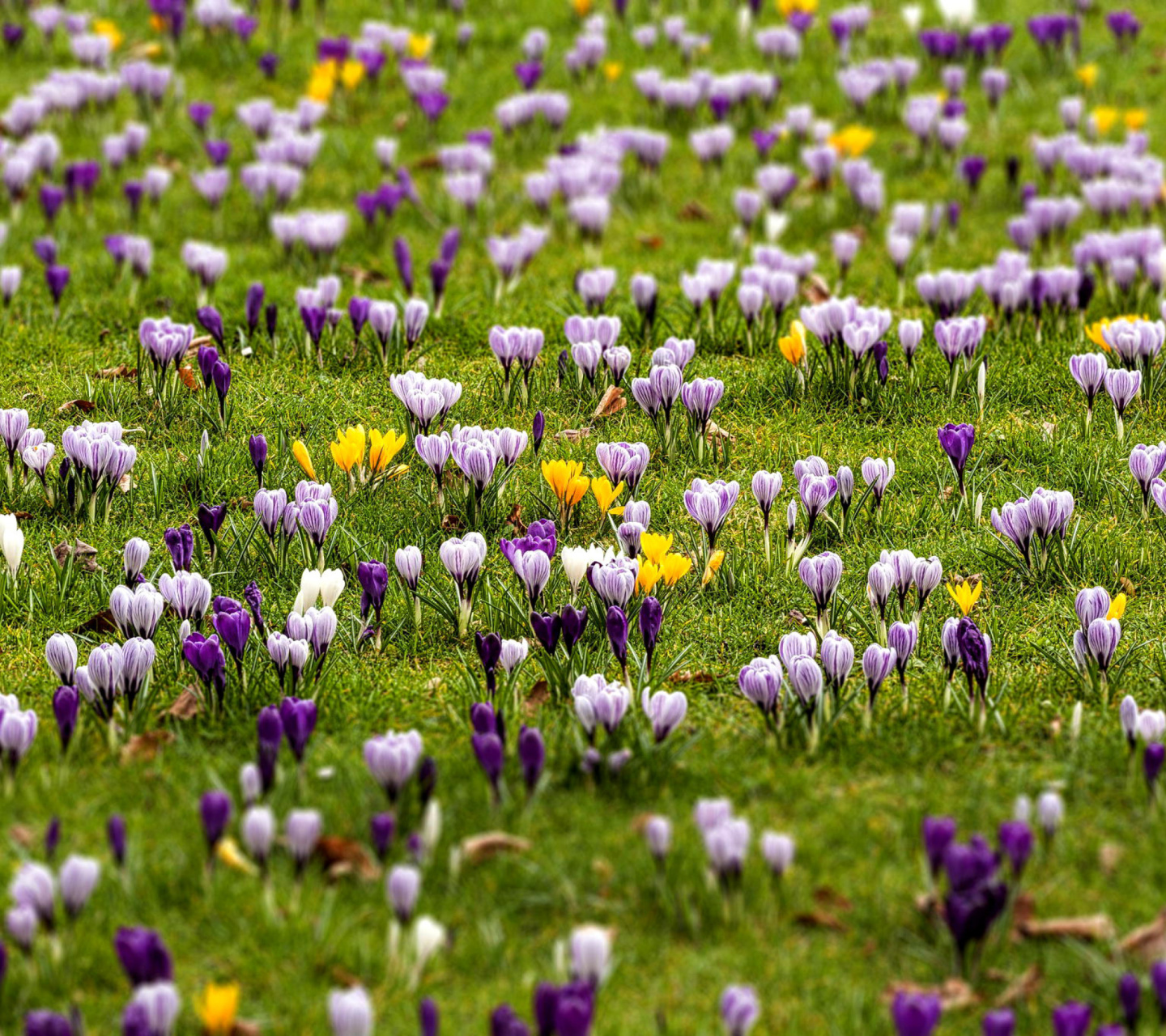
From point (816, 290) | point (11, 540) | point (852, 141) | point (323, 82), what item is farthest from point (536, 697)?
point (323, 82)

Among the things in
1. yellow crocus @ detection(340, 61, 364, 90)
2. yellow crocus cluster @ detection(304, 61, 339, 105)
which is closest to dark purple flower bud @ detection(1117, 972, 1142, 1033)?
yellow crocus cluster @ detection(304, 61, 339, 105)

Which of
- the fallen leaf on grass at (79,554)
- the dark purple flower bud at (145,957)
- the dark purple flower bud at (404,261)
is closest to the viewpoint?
the dark purple flower bud at (145,957)

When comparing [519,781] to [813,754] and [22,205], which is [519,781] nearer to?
[813,754]

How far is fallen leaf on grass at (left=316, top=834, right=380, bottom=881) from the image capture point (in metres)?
3.59

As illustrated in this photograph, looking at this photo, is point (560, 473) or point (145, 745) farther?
point (560, 473)

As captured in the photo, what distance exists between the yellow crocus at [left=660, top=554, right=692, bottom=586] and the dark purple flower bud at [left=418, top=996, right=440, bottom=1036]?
5.99ft

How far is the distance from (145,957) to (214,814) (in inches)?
17.0

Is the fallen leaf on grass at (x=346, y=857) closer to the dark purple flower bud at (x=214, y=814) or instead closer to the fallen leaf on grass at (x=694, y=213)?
the dark purple flower bud at (x=214, y=814)

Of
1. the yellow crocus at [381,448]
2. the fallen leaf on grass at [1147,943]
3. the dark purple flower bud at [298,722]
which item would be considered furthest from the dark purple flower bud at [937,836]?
the yellow crocus at [381,448]

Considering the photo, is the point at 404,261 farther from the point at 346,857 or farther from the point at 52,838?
the point at 52,838

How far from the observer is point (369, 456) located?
541cm

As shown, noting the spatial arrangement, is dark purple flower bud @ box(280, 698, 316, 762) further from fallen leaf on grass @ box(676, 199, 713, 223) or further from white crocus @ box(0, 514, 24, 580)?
fallen leaf on grass @ box(676, 199, 713, 223)

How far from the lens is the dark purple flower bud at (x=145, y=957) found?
306 cm

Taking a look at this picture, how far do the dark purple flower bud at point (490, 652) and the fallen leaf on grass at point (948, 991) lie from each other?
1388 mm
